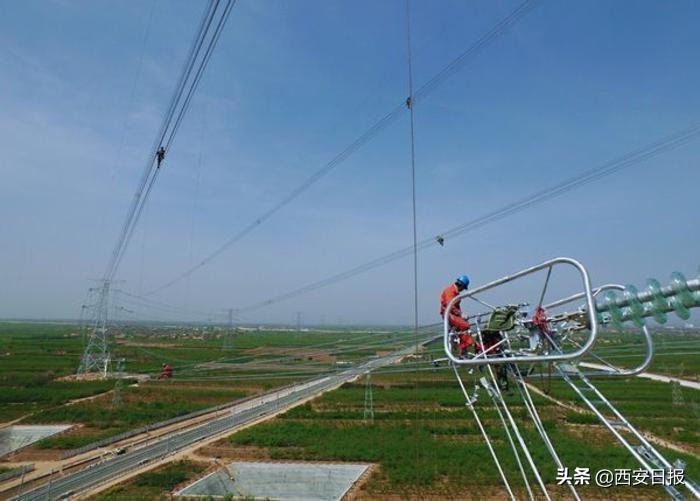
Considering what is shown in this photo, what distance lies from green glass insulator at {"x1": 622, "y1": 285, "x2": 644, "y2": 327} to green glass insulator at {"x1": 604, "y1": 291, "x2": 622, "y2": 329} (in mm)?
90

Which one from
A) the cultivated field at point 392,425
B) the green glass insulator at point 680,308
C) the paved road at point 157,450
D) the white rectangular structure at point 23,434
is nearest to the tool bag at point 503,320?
the green glass insulator at point 680,308

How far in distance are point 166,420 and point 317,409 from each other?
11.8 meters

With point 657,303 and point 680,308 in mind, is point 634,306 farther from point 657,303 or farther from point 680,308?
point 680,308

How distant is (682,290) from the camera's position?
366 cm

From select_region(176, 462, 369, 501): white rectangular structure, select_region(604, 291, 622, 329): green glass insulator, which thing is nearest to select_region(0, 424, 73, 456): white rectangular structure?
select_region(176, 462, 369, 501): white rectangular structure

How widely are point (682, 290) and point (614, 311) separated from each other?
72cm

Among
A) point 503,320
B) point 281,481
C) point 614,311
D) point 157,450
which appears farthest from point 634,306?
point 157,450

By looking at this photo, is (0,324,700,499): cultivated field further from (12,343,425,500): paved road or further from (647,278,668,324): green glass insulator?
(647,278,668,324): green glass insulator

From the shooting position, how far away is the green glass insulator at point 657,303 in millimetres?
3852

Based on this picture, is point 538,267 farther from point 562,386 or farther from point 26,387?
point 26,387

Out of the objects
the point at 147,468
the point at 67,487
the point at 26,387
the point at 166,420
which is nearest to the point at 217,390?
the point at 166,420

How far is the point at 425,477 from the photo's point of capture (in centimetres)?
2038

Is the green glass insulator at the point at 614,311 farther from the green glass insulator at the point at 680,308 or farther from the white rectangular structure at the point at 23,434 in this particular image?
the white rectangular structure at the point at 23,434

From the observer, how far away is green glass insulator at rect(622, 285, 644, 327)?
411cm
